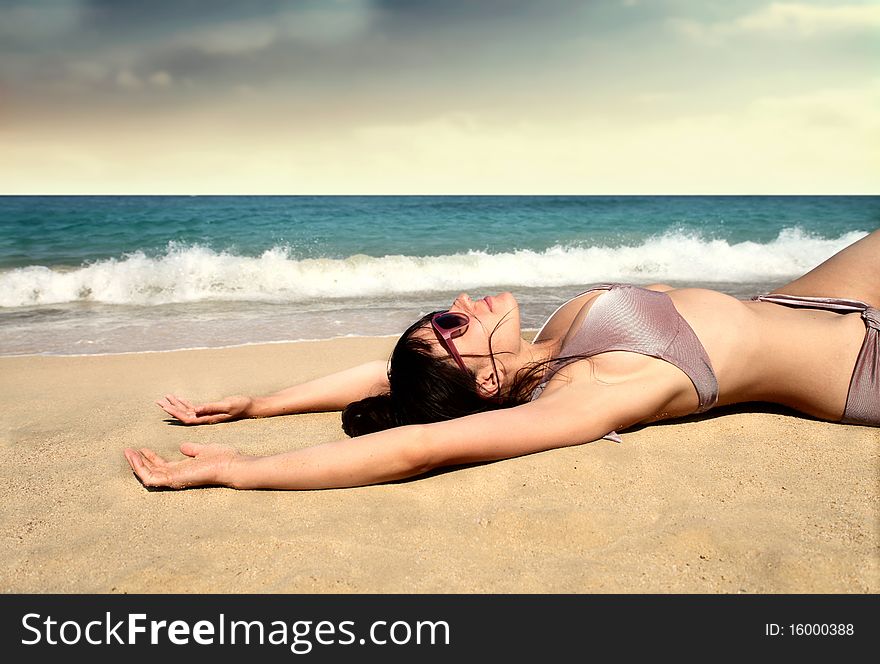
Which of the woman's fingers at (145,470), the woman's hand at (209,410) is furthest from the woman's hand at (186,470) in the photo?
the woman's hand at (209,410)

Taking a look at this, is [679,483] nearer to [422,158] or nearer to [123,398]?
[123,398]

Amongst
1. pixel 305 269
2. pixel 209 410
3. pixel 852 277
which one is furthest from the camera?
pixel 305 269

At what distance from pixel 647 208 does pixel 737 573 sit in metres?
31.4

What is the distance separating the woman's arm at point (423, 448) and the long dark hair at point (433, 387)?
0.30m

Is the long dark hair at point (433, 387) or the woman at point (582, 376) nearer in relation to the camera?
the woman at point (582, 376)

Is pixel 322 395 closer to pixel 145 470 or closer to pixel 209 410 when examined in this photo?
pixel 209 410

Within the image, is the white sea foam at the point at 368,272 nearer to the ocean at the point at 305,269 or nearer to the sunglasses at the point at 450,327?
the ocean at the point at 305,269

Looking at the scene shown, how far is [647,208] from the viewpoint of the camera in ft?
103

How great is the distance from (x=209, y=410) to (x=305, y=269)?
26.1 feet

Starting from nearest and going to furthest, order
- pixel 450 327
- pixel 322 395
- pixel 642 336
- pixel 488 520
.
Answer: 1. pixel 488 520
2. pixel 642 336
3. pixel 450 327
4. pixel 322 395

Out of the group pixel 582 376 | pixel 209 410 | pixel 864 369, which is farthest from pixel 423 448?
pixel 864 369

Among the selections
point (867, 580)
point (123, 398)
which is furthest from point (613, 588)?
point (123, 398)

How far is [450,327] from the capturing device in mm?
3111

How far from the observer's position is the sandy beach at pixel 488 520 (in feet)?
7.08
